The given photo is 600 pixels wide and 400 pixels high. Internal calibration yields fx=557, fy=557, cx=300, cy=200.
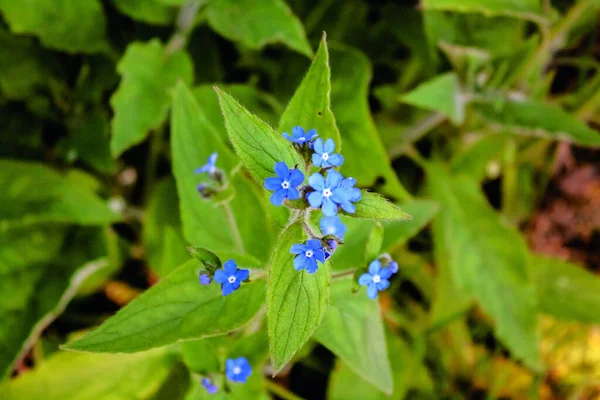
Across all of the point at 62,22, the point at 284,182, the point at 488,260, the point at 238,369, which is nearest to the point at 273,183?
the point at 284,182

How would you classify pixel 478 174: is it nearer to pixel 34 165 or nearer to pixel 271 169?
pixel 271 169

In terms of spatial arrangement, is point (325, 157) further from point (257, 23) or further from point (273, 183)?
point (257, 23)

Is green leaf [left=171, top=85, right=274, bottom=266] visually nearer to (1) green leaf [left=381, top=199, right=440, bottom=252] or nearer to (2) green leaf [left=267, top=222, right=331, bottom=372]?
(1) green leaf [left=381, top=199, right=440, bottom=252]

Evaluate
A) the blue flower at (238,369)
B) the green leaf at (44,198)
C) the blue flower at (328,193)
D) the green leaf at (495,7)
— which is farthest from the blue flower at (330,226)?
the green leaf at (44,198)

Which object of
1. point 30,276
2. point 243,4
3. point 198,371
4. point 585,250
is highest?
point 243,4

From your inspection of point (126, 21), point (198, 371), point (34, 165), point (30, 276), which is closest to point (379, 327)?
point (198, 371)

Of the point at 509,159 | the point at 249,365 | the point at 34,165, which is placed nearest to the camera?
the point at 249,365

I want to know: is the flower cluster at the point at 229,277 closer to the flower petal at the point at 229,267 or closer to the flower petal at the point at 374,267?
the flower petal at the point at 229,267
